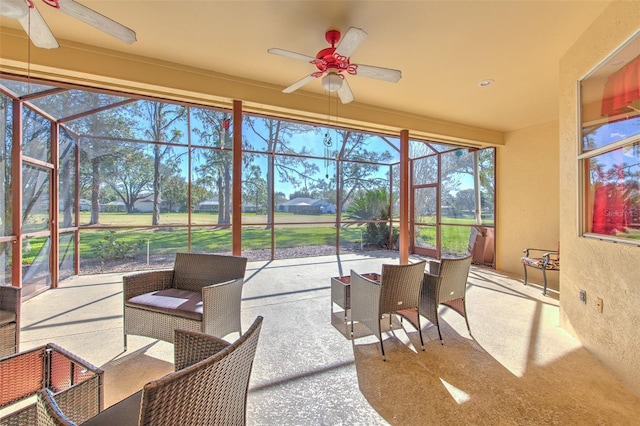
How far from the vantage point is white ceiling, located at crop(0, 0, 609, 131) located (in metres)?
2.20

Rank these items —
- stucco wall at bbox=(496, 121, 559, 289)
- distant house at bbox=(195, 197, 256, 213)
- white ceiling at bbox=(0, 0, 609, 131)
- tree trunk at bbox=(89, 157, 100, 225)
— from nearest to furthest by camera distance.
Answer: white ceiling at bbox=(0, 0, 609, 131), stucco wall at bbox=(496, 121, 559, 289), tree trunk at bbox=(89, 157, 100, 225), distant house at bbox=(195, 197, 256, 213)

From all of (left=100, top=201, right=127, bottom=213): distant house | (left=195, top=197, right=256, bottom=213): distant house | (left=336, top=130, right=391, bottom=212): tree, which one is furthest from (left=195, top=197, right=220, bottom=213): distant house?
(left=336, top=130, right=391, bottom=212): tree

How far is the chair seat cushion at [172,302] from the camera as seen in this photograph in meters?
2.27

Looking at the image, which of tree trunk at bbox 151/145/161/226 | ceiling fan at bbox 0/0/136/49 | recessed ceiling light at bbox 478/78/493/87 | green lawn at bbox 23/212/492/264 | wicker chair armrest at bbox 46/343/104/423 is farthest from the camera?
tree trunk at bbox 151/145/161/226

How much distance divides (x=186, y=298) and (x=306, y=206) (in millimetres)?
4811

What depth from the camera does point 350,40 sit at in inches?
79.7

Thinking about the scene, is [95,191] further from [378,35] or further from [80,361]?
[378,35]

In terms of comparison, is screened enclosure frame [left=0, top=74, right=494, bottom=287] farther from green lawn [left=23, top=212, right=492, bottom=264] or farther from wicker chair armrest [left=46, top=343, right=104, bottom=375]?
wicker chair armrest [left=46, top=343, right=104, bottom=375]

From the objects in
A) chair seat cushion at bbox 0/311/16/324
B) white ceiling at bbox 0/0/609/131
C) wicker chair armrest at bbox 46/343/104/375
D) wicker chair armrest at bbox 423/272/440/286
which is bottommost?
wicker chair armrest at bbox 46/343/104/375

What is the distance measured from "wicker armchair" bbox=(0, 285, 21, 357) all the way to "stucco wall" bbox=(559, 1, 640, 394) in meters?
4.61

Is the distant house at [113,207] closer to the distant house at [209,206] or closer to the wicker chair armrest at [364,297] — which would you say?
the distant house at [209,206]

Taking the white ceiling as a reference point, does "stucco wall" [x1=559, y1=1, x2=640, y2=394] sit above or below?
below

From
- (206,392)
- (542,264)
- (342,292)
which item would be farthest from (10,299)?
(542,264)

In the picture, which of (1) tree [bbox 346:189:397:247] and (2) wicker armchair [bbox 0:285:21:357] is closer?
(2) wicker armchair [bbox 0:285:21:357]
